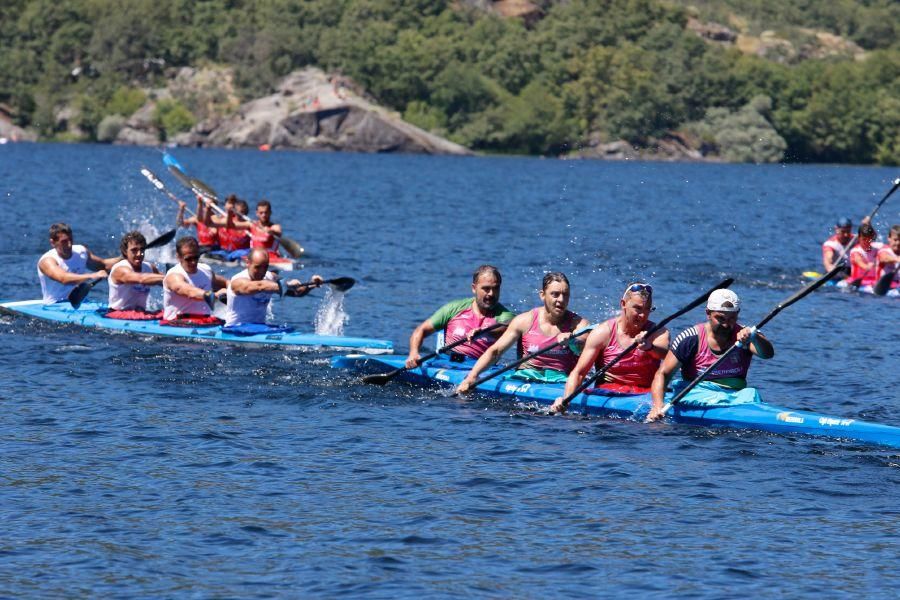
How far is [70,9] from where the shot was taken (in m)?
153

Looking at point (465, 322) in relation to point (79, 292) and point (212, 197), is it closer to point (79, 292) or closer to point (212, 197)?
point (79, 292)

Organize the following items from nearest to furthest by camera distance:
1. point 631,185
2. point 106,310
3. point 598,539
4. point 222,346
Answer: point 598,539 → point 222,346 → point 106,310 → point 631,185

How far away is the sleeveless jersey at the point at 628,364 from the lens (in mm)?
17609

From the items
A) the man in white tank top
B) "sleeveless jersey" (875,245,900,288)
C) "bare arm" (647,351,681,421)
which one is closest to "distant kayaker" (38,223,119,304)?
the man in white tank top

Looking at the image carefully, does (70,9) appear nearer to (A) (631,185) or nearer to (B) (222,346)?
(A) (631,185)

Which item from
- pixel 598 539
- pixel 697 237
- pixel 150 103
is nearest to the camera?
pixel 598 539

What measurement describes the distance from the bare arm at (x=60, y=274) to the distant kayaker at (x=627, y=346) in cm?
957

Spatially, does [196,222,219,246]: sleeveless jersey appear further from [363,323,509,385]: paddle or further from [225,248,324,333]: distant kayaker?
[363,323,509,385]: paddle

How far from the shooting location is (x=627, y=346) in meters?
17.5

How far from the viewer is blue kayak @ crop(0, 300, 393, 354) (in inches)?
861

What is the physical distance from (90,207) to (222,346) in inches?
1383

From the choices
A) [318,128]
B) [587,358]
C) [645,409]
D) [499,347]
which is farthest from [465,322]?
[318,128]

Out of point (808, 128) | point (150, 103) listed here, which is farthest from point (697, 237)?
point (150, 103)

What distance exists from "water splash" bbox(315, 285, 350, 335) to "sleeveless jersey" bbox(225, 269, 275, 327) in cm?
172
